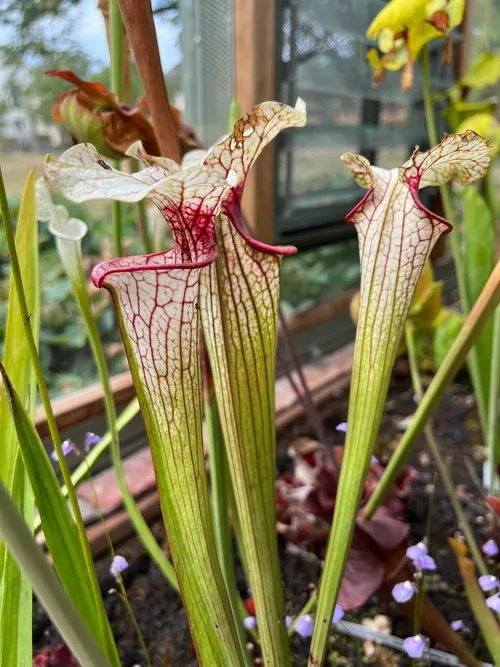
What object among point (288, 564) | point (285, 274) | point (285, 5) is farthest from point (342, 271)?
point (288, 564)

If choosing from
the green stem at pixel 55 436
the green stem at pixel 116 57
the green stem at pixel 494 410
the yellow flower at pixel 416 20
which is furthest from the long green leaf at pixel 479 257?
the green stem at pixel 55 436

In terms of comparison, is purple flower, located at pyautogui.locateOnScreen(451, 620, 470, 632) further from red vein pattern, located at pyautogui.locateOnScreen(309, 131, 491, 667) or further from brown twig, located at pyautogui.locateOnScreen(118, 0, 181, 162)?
brown twig, located at pyautogui.locateOnScreen(118, 0, 181, 162)

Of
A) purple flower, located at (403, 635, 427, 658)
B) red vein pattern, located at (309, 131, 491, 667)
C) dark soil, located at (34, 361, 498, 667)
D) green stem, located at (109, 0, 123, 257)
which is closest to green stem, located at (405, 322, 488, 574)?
dark soil, located at (34, 361, 498, 667)

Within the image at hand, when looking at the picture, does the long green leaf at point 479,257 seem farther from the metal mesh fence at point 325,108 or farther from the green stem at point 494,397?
the metal mesh fence at point 325,108

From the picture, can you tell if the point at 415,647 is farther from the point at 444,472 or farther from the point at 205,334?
the point at 205,334

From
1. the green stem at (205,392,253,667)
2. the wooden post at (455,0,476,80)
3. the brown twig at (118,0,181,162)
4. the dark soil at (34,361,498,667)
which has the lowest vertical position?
the dark soil at (34,361,498,667)

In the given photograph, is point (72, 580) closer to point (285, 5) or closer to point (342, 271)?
point (285, 5)
